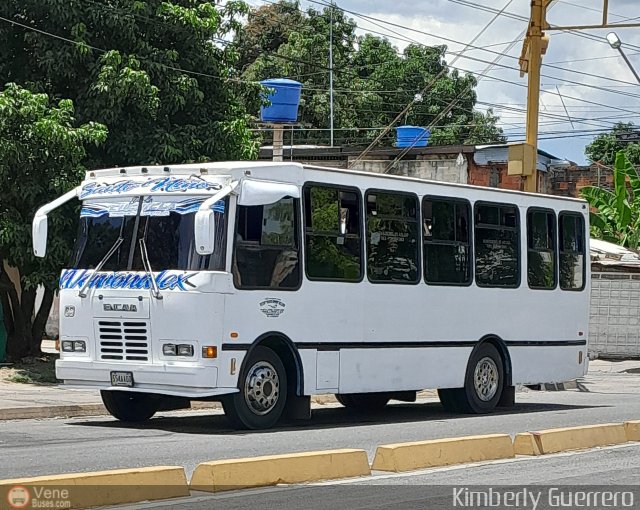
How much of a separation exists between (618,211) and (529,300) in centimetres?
1644

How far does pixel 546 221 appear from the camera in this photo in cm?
1898

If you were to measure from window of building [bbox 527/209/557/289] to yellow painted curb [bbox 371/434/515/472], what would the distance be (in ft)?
22.3

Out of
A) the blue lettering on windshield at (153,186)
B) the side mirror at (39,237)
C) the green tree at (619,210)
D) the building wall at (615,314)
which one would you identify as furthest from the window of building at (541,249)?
the green tree at (619,210)

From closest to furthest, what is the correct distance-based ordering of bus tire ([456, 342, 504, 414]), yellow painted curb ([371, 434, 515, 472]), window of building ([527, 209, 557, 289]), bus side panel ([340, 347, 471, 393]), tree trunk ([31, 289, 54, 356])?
yellow painted curb ([371, 434, 515, 472]) < bus side panel ([340, 347, 471, 393]) < bus tire ([456, 342, 504, 414]) < window of building ([527, 209, 557, 289]) < tree trunk ([31, 289, 54, 356])

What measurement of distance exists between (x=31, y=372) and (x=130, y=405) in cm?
569

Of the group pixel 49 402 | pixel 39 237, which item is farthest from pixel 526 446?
pixel 49 402

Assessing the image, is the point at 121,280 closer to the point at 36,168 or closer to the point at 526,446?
the point at 526,446

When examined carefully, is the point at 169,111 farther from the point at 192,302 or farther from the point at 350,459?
the point at 350,459

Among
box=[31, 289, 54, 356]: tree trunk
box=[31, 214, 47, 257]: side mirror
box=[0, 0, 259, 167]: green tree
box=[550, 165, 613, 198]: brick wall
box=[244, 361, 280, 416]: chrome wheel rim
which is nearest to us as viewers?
box=[244, 361, 280, 416]: chrome wheel rim

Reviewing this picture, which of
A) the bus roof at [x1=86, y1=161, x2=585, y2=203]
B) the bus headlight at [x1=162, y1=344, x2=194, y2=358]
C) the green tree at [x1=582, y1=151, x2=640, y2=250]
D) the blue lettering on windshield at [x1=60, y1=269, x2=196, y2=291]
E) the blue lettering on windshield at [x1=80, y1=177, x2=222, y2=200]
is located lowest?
the bus headlight at [x1=162, y1=344, x2=194, y2=358]

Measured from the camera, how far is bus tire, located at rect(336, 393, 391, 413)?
18.4 metres

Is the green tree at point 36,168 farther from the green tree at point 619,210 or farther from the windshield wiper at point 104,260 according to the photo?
the green tree at point 619,210

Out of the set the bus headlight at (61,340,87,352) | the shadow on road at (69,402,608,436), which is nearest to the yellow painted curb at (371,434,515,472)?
the shadow on road at (69,402,608,436)

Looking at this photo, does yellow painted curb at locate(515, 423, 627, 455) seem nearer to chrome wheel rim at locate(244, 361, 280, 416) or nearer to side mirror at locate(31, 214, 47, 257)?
chrome wheel rim at locate(244, 361, 280, 416)
